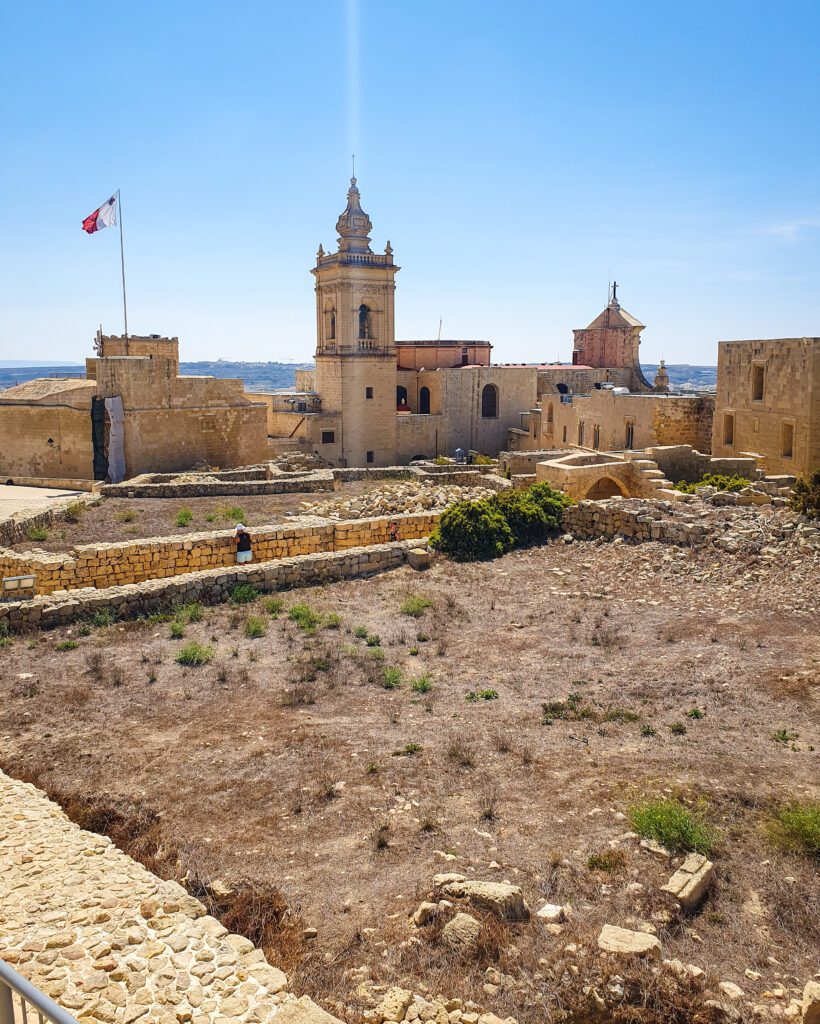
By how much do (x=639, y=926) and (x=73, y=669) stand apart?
689 cm

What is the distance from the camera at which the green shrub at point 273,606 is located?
447 inches

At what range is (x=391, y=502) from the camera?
58.2 ft

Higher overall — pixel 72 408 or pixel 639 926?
pixel 72 408

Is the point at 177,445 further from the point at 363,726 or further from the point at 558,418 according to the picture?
the point at 363,726

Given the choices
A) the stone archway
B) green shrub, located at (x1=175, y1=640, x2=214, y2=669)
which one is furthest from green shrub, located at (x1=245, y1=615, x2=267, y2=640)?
the stone archway

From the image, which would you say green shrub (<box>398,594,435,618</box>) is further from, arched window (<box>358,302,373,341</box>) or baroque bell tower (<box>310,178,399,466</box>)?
arched window (<box>358,302,373,341</box>)

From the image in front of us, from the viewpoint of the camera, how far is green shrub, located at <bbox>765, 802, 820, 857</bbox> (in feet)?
17.6

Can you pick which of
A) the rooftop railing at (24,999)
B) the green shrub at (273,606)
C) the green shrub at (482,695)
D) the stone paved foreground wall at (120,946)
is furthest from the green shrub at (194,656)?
the rooftop railing at (24,999)

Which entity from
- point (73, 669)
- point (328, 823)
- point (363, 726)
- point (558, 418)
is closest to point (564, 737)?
point (363, 726)

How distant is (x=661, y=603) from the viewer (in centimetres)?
1132

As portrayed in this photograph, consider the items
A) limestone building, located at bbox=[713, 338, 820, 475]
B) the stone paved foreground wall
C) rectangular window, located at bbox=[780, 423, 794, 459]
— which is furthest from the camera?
rectangular window, located at bbox=[780, 423, 794, 459]

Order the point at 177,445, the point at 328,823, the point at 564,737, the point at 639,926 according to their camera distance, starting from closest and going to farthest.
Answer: the point at 639,926 < the point at 328,823 < the point at 564,737 < the point at 177,445

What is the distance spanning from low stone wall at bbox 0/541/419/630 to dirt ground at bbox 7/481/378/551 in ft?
12.2

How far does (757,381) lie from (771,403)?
1.12 metres
